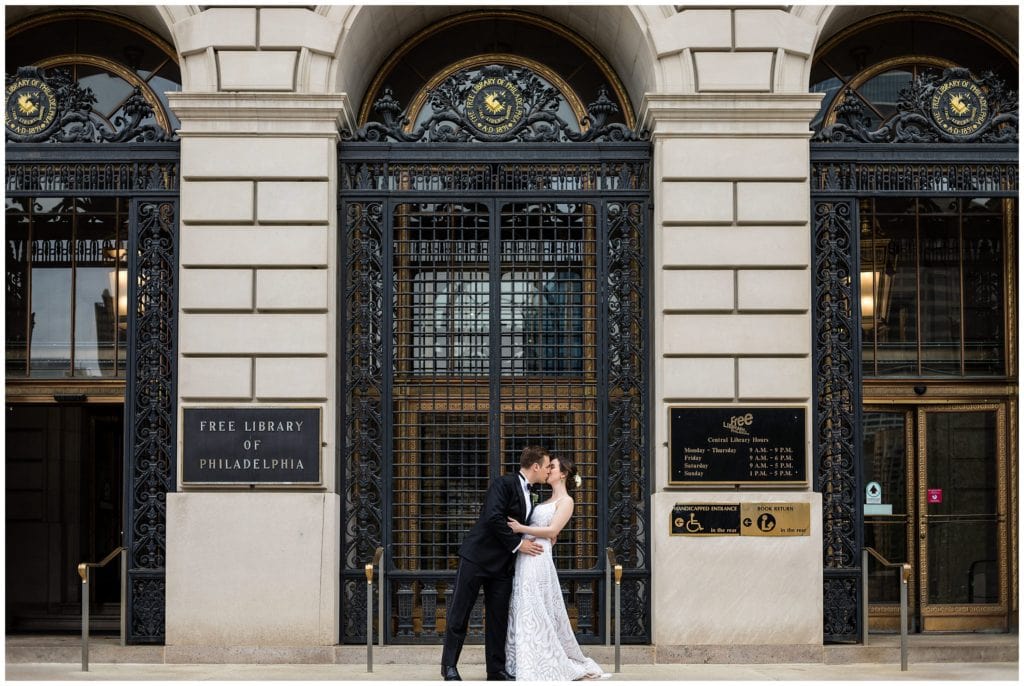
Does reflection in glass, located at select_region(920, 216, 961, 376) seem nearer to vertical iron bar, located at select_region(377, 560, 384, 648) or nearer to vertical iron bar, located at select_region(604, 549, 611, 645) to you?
vertical iron bar, located at select_region(604, 549, 611, 645)

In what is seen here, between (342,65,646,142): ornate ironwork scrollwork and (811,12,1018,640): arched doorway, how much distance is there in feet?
8.00

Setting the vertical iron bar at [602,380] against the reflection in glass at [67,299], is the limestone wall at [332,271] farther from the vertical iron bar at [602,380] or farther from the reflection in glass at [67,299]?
the reflection in glass at [67,299]

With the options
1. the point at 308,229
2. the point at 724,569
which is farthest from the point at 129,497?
the point at 724,569

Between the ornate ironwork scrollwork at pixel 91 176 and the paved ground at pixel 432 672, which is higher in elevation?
the ornate ironwork scrollwork at pixel 91 176

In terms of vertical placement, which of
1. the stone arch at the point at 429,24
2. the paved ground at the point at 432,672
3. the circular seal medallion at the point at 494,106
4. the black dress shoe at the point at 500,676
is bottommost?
the paved ground at the point at 432,672

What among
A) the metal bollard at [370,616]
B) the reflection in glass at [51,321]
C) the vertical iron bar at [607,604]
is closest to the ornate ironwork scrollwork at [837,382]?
the vertical iron bar at [607,604]

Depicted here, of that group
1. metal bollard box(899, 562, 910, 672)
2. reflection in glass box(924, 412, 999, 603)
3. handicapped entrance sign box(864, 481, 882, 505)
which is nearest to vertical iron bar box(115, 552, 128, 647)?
metal bollard box(899, 562, 910, 672)

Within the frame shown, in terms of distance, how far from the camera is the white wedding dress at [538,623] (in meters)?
11.1

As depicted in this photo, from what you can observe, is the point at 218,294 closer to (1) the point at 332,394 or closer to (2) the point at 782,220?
(1) the point at 332,394

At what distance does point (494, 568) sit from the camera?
11148mm

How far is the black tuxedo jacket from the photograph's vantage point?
437 inches

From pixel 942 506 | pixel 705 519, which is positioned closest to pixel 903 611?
pixel 705 519

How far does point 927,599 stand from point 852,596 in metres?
2.01

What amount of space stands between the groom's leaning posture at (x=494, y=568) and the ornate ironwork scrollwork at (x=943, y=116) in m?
5.47
